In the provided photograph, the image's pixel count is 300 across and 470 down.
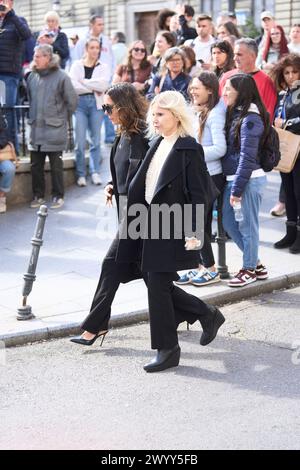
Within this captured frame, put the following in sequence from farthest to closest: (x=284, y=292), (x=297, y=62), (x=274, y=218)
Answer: (x=274, y=218) < (x=297, y=62) < (x=284, y=292)

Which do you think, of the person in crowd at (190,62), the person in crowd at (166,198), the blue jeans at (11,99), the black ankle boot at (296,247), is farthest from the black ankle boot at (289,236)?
the blue jeans at (11,99)

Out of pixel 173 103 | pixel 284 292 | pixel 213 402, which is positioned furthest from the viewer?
pixel 284 292

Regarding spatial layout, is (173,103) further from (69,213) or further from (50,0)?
(50,0)

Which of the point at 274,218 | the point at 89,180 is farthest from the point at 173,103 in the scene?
the point at 89,180

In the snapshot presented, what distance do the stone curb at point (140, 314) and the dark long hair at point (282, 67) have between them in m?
2.22

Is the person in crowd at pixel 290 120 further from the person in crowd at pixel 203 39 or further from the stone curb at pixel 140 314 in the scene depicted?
the person in crowd at pixel 203 39

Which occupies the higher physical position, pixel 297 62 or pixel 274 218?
pixel 297 62

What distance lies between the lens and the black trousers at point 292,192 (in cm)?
866

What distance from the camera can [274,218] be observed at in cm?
991

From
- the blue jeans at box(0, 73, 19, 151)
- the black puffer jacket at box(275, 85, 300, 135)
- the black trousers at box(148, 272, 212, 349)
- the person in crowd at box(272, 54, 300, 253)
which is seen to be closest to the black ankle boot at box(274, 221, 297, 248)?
the person in crowd at box(272, 54, 300, 253)

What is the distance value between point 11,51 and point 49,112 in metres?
1.16

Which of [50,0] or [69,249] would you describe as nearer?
[69,249]

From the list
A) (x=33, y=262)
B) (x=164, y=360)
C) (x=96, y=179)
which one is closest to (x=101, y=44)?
(x=96, y=179)
